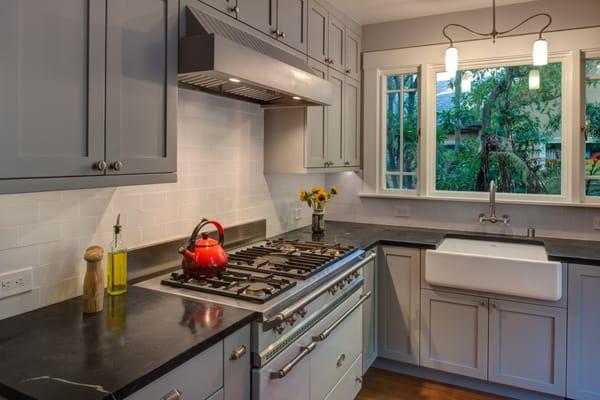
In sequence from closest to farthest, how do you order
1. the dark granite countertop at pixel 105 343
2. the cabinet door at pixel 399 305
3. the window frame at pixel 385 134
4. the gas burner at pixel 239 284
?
1. the dark granite countertop at pixel 105 343
2. the gas burner at pixel 239 284
3. the cabinet door at pixel 399 305
4. the window frame at pixel 385 134

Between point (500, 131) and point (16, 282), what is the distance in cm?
317

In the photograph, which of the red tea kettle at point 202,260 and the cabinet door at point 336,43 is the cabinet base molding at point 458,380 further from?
the cabinet door at point 336,43

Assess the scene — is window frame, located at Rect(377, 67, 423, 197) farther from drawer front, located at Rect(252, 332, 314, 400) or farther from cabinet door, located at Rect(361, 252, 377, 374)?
drawer front, located at Rect(252, 332, 314, 400)

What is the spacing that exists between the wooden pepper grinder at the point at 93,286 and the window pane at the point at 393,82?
274 cm

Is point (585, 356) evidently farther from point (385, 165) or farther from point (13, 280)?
point (13, 280)

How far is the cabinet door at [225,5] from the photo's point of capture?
182cm

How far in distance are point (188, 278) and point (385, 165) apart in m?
2.23

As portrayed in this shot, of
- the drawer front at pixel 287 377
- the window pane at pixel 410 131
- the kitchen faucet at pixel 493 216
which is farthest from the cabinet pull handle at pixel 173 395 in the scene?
the window pane at pixel 410 131

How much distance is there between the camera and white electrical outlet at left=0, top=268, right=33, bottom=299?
145cm

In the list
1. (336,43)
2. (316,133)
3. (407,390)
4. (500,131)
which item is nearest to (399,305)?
(407,390)

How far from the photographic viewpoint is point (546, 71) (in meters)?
3.14

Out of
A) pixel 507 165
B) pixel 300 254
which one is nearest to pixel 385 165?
pixel 507 165

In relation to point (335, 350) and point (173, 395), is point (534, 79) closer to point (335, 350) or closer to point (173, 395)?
point (335, 350)

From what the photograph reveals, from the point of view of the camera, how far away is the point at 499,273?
2.60m
